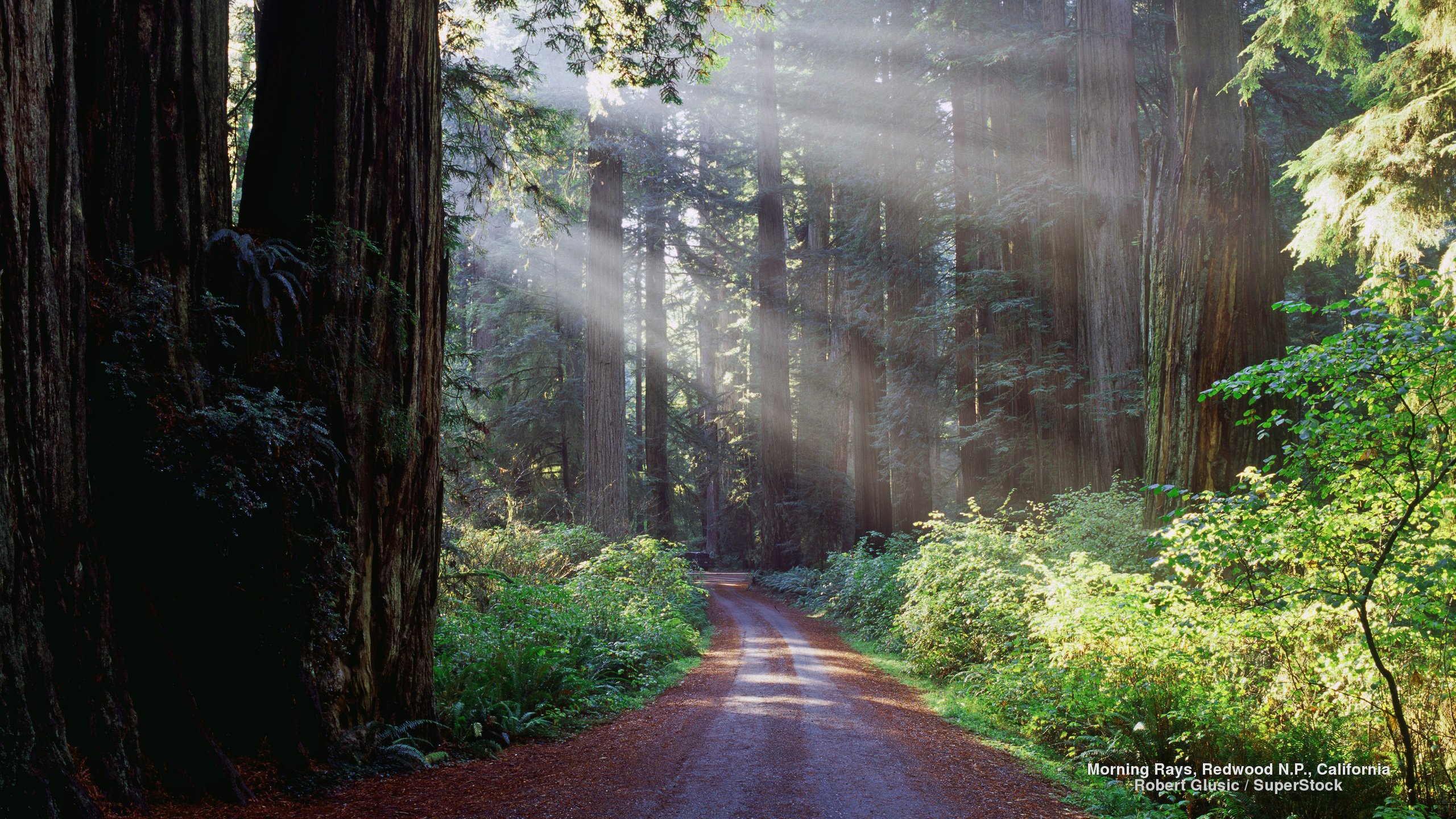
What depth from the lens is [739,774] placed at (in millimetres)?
5445

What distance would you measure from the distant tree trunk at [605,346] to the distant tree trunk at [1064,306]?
982cm

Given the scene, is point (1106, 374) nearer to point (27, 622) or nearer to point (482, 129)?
point (482, 129)

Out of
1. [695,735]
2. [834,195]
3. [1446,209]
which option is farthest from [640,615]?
[834,195]

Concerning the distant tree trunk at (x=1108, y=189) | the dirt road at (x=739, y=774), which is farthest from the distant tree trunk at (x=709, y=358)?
the dirt road at (x=739, y=774)

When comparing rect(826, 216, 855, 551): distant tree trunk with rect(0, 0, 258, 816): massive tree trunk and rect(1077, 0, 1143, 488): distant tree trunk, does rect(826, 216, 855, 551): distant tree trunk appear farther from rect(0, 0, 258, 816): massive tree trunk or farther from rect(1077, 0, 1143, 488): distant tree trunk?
rect(0, 0, 258, 816): massive tree trunk

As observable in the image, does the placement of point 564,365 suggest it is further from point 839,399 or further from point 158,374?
point 158,374

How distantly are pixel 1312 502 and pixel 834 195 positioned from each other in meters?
23.1

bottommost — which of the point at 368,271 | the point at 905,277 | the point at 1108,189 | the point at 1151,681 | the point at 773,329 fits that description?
the point at 1151,681

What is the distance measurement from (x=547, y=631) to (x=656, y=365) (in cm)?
1975

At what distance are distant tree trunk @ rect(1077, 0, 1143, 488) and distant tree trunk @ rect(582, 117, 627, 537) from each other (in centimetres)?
1038

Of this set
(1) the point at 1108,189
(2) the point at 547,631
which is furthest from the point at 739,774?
(1) the point at 1108,189

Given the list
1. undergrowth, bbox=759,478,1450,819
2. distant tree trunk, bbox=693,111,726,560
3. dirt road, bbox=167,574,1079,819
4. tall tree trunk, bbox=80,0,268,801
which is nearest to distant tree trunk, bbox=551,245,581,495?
distant tree trunk, bbox=693,111,726,560

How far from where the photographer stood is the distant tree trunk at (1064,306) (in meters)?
15.4

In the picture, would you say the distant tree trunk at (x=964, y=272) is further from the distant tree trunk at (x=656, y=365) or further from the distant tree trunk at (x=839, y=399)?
the distant tree trunk at (x=656, y=365)
